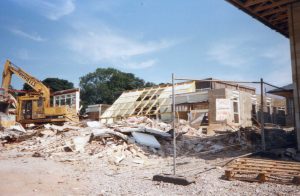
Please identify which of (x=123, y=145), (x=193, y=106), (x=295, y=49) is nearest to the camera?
(x=295, y=49)

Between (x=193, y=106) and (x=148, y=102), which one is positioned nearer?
(x=193, y=106)

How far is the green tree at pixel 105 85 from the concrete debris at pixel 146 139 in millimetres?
47256

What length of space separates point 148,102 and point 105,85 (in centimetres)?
3560

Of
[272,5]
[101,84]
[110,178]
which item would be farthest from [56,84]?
[110,178]

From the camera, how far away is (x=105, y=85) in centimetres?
6225

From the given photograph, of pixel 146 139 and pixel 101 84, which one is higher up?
pixel 101 84

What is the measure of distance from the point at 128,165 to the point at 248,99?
19099 mm

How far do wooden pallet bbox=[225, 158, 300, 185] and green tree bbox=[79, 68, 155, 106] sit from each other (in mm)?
53558

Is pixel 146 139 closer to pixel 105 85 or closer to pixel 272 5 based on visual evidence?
pixel 272 5

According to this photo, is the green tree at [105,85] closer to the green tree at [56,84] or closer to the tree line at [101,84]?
the tree line at [101,84]

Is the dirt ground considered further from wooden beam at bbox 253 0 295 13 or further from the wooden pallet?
wooden beam at bbox 253 0 295 13

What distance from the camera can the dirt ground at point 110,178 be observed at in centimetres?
624

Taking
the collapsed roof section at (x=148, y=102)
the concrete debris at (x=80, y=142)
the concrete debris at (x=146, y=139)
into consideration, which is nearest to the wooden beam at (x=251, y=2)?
the concrete debris at (x=146, y=139)

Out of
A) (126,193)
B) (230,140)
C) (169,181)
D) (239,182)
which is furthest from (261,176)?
(230,140)
